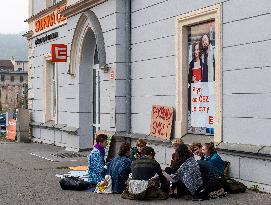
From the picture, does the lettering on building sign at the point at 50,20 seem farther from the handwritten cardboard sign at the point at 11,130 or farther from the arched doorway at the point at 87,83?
the handwritten cardboard sign at the point at 11,130

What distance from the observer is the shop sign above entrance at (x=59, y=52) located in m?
19.5

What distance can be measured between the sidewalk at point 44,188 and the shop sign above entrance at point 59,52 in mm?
4059

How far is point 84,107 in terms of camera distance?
18.4m

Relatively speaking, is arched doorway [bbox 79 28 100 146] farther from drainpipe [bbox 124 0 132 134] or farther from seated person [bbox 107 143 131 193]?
seated person [bbox 107 143 131 193]

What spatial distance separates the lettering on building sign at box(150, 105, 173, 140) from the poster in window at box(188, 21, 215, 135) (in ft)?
1.86

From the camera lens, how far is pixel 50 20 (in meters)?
22.2

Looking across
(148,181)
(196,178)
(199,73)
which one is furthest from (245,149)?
(199,73)

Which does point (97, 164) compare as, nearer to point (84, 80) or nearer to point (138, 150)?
point (138, 150)

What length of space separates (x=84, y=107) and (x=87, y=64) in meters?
1.49

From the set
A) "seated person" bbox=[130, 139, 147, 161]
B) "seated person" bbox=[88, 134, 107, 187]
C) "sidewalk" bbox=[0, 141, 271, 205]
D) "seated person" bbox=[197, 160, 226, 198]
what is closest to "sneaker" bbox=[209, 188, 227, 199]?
"seated person" bbox=[197, 160, 226, 198]

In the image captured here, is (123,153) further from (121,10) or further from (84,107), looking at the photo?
(84,107)

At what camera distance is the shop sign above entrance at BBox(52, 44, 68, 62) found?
1948 centimetres

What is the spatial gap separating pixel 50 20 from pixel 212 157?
1356 centimetres

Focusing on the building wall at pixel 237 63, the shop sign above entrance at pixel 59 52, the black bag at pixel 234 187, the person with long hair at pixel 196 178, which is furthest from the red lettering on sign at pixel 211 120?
the shop sign above entrance at pixel 59 52
